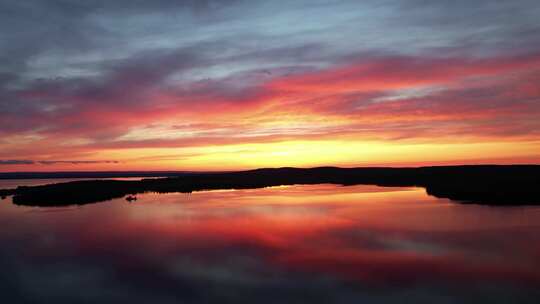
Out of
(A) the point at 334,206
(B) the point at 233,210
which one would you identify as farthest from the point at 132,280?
(A) the point at 334,206

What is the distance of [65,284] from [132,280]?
2.29 metres

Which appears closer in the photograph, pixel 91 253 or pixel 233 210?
pixel 91 253

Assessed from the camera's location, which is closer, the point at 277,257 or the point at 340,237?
the point at 277,257

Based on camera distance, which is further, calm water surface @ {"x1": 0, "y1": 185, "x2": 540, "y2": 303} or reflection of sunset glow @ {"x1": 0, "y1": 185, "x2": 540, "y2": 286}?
reflection of sunset glow @ {"x1": 0, "y1": 185, "x2": 540, "y2": 286}

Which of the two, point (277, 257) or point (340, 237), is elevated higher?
point (340, 237)

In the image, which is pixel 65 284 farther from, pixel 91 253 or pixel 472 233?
pixel 472 233

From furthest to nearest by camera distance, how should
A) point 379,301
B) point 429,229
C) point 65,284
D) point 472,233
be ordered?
1. point 429,229
2. point 472,233
3. point 65,284
4. point 379,301

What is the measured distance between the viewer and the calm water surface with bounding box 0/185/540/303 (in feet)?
44.9

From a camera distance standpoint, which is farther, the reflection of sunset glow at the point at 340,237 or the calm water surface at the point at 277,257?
the reflection of sunset glow at the point at 340,237

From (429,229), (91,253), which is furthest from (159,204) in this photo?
(429,229)

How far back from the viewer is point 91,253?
797 inches

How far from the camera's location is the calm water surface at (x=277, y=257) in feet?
44.9

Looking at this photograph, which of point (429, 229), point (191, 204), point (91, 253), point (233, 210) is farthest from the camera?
point (191, 204)

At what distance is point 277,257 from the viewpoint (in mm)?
18641
